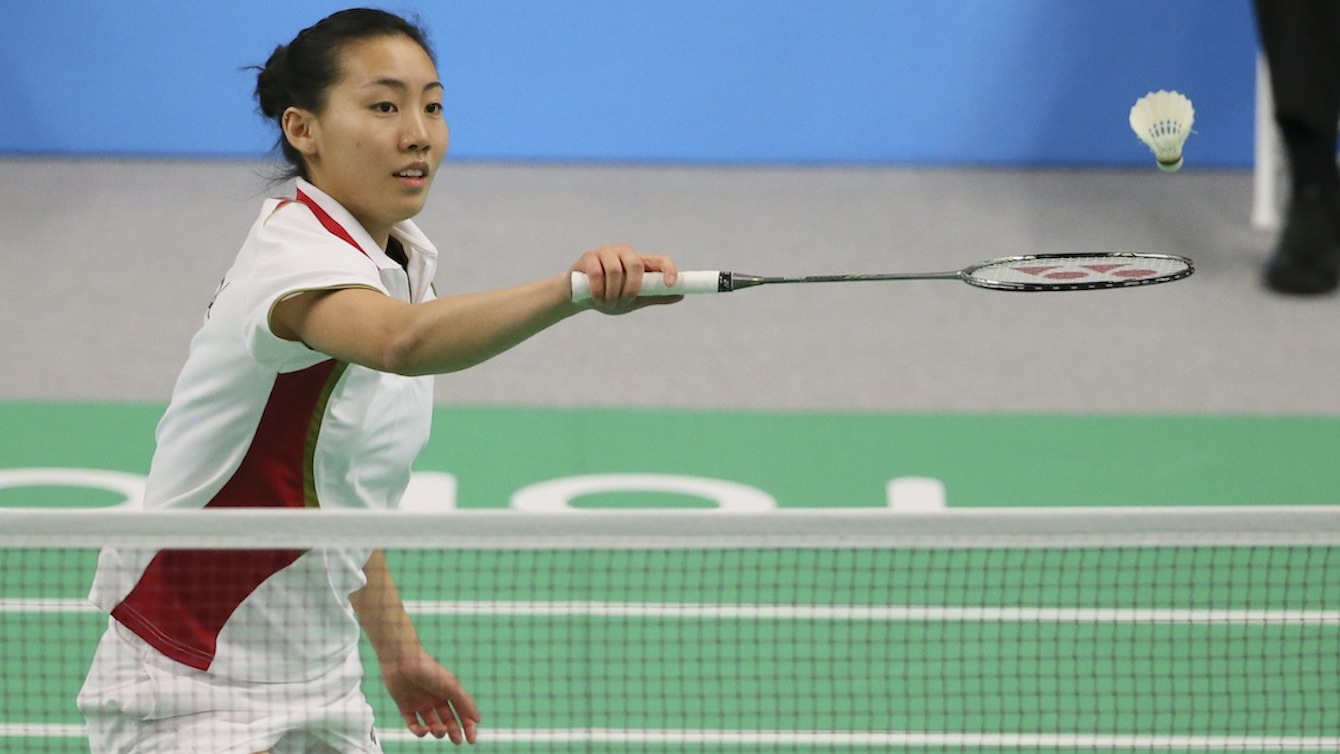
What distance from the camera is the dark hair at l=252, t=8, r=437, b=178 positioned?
2.52 m

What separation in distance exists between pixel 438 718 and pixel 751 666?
4.99 feet

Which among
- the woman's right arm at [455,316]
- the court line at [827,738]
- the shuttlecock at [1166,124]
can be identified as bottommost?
the court line at [827,738]

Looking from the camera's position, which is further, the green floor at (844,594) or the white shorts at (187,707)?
the green floor at (844,594)

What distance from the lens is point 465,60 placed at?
9227 millimetres

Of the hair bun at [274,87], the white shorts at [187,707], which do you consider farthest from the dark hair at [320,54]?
the white shorts at [187,707]

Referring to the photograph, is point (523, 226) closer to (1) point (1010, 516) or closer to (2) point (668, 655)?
(2) point (668, 655)

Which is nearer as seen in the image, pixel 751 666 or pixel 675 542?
pixel 675 542

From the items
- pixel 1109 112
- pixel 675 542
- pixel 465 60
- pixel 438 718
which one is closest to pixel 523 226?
pixel 465 60

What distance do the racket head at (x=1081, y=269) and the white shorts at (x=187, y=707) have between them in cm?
107

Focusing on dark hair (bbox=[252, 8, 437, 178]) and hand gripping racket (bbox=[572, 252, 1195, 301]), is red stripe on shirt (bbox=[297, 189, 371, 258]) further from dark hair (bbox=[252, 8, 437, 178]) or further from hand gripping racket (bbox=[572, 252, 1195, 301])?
hand gripping racket (bbox=[572, 252, 1195, 301])

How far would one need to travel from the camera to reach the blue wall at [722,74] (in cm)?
898

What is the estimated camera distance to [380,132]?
2.47 m

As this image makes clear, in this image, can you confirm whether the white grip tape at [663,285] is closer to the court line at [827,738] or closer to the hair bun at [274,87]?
the hair bun at [274,87]

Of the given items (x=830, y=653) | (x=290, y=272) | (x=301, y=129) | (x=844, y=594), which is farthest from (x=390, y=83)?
(x=844, y=594)
